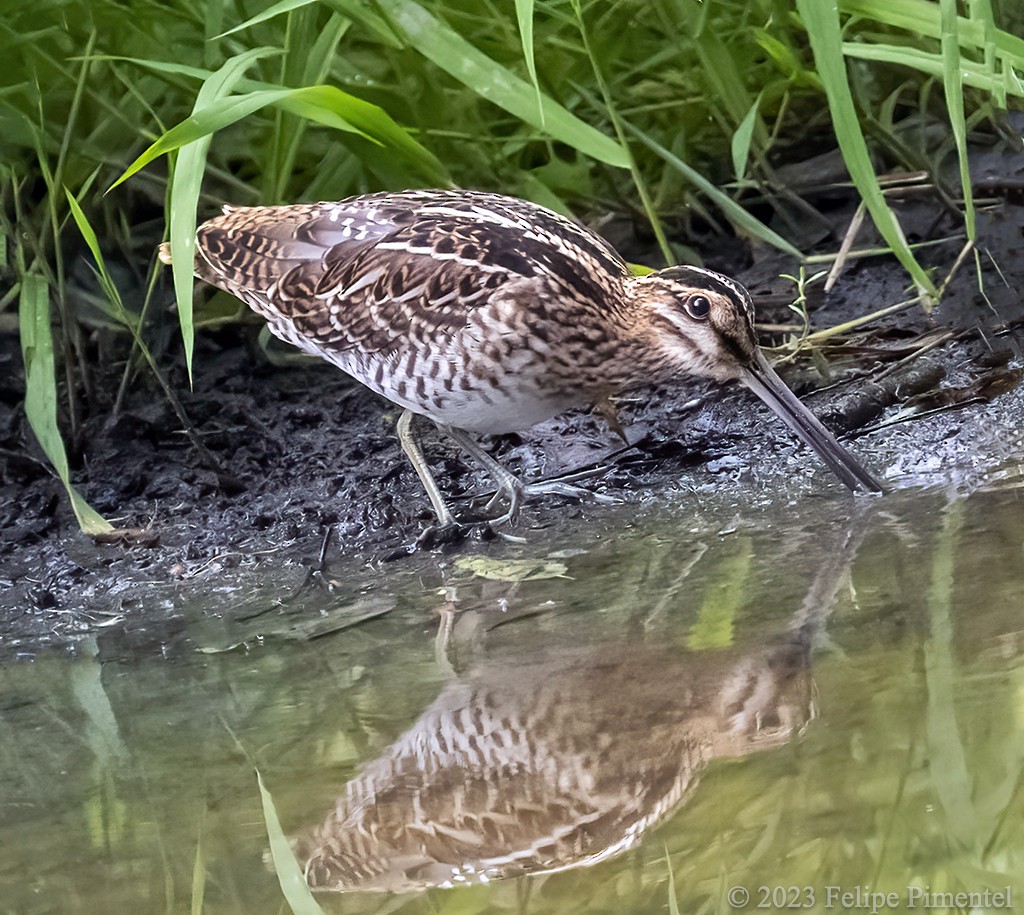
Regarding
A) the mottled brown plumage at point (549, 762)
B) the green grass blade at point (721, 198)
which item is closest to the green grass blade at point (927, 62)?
the green grass blade at point (721, 198)

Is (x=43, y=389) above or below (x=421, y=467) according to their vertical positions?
above

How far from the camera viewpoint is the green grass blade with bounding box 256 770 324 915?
1946 mm

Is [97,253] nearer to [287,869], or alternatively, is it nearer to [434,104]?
[434,104]

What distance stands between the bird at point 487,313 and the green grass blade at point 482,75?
0.95ft

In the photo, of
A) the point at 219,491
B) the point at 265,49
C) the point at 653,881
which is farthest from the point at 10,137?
the point at 653,881

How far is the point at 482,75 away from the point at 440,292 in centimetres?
56

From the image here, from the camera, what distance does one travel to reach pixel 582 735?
7.88 feet

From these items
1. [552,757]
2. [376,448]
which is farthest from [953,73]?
[376,448]

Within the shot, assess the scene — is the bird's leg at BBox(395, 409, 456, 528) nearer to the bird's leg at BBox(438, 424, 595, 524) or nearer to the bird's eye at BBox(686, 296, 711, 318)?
the bird's leg at BBox(438, 424, 595, 524)

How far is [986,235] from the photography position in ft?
14.9

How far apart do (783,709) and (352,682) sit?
917mm

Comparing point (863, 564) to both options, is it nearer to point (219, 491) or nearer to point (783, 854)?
point (783, 854)

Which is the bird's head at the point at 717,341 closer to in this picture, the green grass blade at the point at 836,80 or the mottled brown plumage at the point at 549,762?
the green grass blade at the point at 836,80

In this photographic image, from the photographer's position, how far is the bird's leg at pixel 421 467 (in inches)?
157
